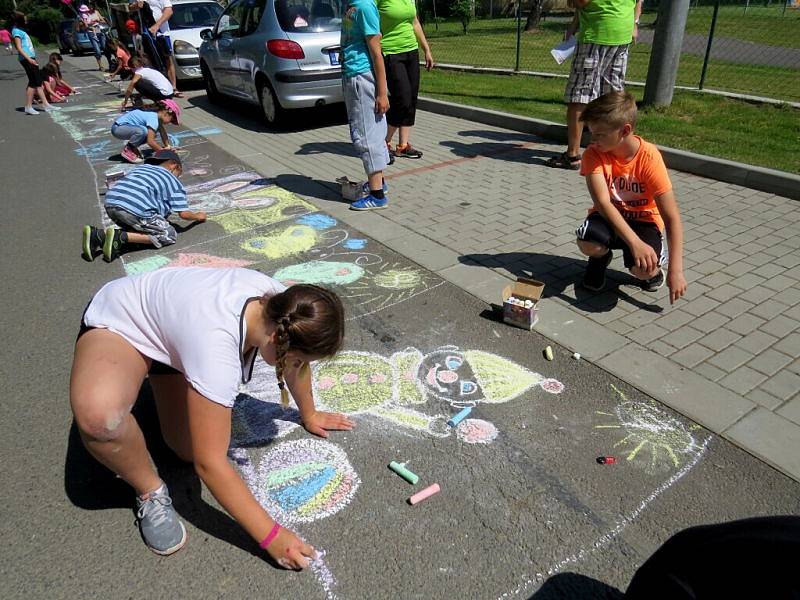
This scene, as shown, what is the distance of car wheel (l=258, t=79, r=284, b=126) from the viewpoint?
807cm

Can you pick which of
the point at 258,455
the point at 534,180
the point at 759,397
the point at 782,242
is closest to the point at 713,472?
the point at 759,397

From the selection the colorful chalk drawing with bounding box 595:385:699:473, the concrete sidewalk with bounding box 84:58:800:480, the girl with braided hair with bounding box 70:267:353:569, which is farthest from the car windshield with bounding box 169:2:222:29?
the colorful chalk drawing with bounding box 595:385:699:473

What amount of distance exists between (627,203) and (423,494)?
233 cm

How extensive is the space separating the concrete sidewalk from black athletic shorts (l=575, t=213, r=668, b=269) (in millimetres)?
296

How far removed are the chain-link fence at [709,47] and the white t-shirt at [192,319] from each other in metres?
8.33

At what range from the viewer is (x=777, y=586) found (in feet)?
3.38

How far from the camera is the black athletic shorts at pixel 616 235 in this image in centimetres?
344

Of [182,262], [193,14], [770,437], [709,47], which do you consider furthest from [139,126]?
[709,47]

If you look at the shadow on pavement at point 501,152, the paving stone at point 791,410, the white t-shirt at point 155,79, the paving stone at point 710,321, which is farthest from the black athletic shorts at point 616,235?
the white t-shirt at point 155,79

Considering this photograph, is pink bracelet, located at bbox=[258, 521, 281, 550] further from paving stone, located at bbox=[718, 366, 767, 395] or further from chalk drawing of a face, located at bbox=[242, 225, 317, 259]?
chalk drawing of a face, located at bbox=[242, 225, 317, 259]

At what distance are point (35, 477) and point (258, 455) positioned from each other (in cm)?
94

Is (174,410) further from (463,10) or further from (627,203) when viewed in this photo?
→ (463,10)

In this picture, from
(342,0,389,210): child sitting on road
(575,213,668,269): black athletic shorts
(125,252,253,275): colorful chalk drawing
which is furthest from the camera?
(342,0,389,210): child sitting on road

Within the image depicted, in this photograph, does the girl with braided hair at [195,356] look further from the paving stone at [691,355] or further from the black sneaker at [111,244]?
the black sneaker at [111,244]
